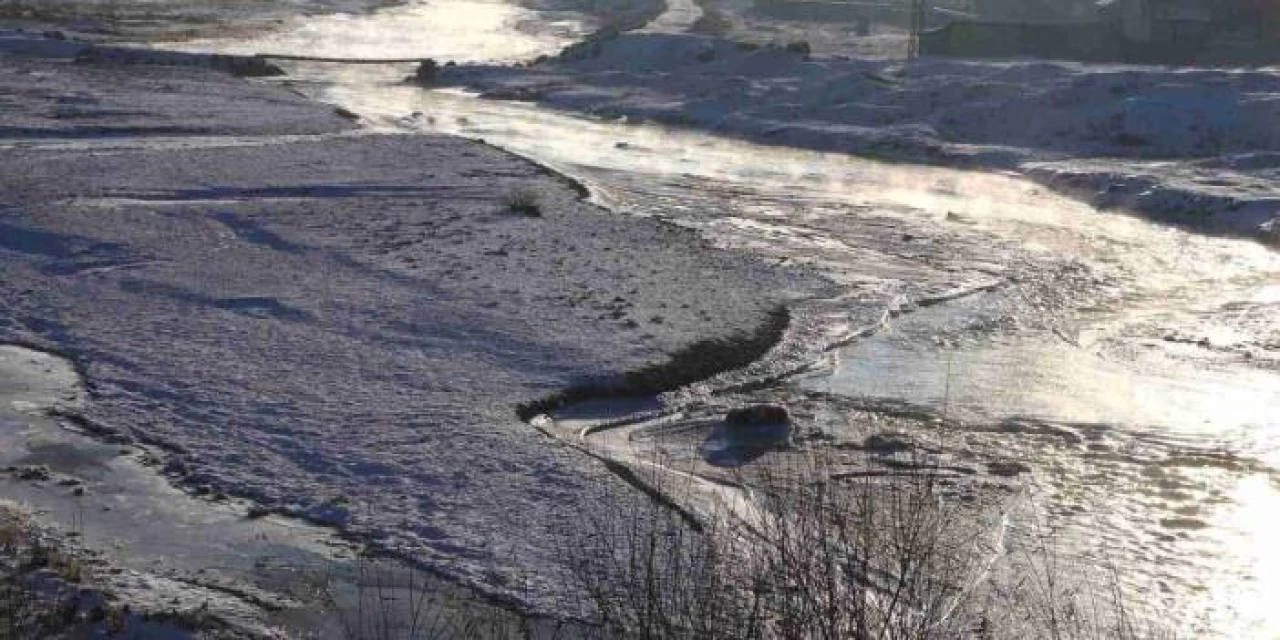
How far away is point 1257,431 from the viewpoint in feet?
Result: 42.9

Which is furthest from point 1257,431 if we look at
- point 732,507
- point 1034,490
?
point 732,507

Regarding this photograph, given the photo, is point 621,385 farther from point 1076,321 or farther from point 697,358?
point 1076,321

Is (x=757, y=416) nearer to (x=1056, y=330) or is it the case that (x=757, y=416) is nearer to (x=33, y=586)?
(x=1056, y=330)

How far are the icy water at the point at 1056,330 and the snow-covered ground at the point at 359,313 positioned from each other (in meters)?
1.86

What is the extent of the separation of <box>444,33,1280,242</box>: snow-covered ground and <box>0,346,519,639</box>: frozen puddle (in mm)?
18945

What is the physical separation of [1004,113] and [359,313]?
81.7ft

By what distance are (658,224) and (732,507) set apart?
1159cm

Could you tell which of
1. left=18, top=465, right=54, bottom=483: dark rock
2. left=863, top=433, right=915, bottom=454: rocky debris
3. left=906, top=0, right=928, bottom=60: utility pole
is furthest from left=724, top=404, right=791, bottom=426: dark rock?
left=906, top=0, right=928, bottom=60: utility pole

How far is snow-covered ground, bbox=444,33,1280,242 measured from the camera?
28550 millimetres

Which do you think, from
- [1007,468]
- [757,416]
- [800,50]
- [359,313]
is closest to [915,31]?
[800,50]

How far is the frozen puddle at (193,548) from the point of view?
27.1ft

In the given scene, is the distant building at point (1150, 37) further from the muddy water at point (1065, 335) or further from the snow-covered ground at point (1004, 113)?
the muddy water at point (1065, 335)

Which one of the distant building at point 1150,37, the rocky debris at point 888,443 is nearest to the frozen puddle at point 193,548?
the rocky debris at point 888,443

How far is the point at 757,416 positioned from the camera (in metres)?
12.3
